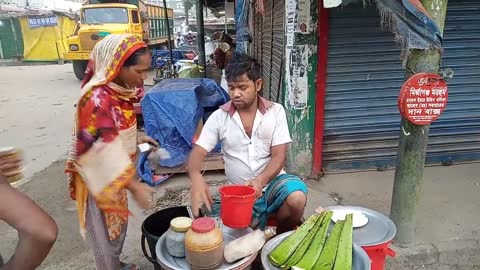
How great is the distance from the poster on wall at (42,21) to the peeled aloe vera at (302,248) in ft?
76.1

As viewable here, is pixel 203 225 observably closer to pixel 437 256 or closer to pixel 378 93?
pixel 437 256

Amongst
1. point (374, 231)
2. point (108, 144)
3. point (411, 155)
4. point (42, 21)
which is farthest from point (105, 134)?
point (42, 21)

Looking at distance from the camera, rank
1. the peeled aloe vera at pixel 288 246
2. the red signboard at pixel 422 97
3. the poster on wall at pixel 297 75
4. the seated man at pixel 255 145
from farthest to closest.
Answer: the poster on wall at pixel 297 75
the red signboard at pixel 422 97
the seated man at pixel 255 145
the peeled aloe vera at pixel 288 246

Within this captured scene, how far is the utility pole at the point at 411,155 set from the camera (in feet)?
8.15

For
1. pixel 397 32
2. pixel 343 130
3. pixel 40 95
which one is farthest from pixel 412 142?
pixel 40 95

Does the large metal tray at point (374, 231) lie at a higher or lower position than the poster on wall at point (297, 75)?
lower

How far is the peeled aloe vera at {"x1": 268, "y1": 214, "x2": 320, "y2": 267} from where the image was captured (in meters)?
1.73

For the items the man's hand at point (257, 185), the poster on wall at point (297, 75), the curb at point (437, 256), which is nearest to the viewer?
the man's hand at point (257, 185)

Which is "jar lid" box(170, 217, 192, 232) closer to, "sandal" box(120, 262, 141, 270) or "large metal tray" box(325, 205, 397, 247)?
"large metal tray" box(325, 205, 397, 247)

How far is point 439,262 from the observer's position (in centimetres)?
283

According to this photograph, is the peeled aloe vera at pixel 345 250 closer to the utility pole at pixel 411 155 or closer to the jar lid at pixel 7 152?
the utility pole at pixel 411 155

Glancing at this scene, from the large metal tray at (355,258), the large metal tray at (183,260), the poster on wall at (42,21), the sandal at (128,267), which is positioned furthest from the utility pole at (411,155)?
the poster on wall at (42,21)

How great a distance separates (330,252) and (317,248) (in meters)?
0.07

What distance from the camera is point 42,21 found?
835 inches
